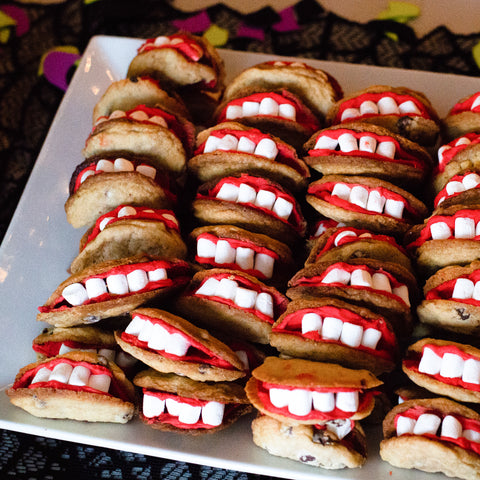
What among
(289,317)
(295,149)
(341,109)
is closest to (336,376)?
(289,317)

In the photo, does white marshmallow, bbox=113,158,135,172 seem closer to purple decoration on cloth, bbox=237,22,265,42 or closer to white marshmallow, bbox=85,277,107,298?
white marshmallow, bbox=85,277,107,298

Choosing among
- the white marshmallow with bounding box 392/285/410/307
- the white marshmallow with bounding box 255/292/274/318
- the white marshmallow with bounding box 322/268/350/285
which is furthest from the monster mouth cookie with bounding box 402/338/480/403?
the white marshmallow with bounding box 255/292/274/318

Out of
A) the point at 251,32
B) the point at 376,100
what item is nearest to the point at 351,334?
the point at 376,100

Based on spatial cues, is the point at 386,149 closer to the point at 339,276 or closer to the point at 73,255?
the point at 339,276

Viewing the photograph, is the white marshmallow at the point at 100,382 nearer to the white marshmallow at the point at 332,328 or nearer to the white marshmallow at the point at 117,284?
the white marshmallow at the point at 117,284

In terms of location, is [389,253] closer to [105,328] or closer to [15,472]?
[105,328]
